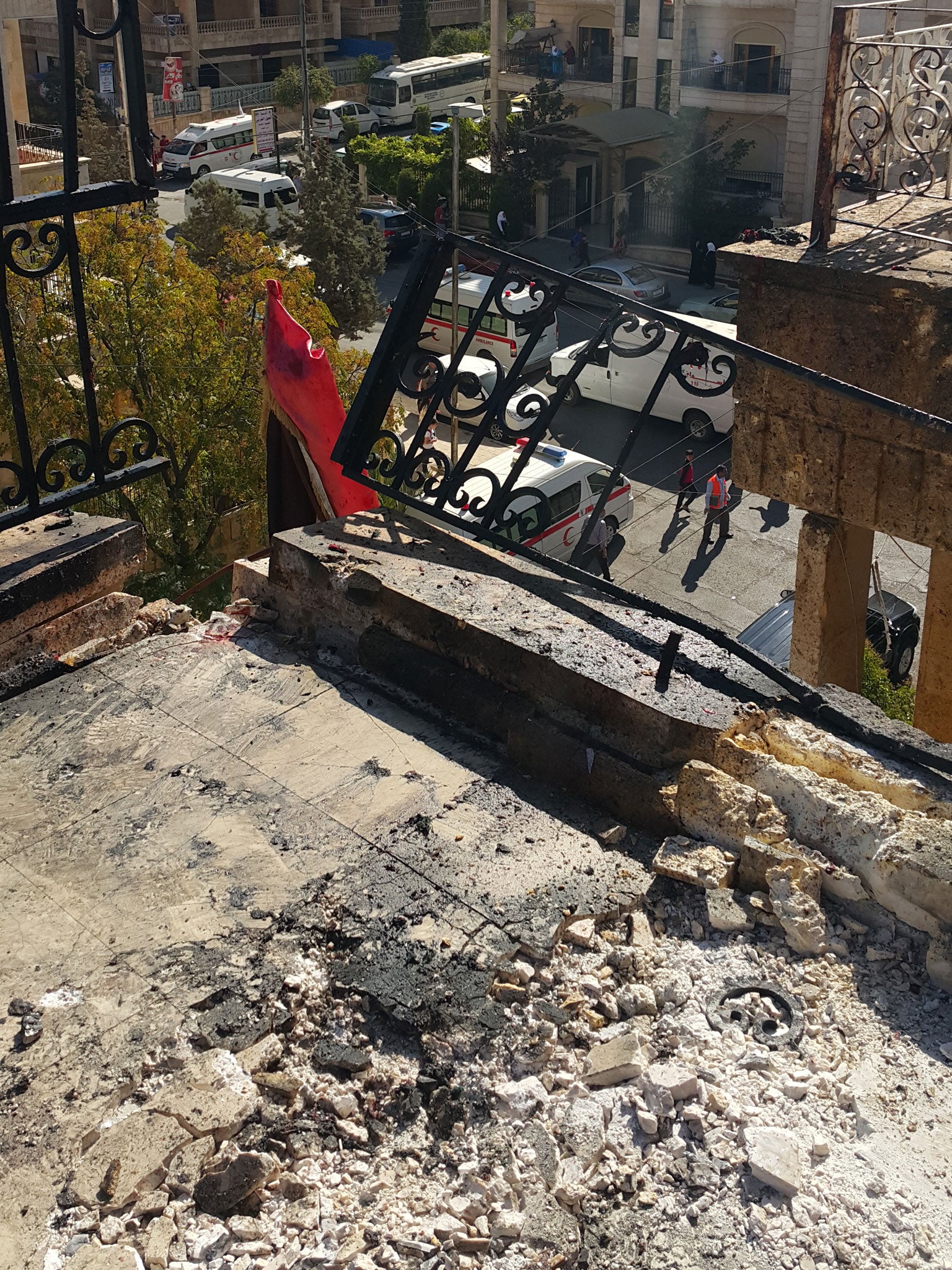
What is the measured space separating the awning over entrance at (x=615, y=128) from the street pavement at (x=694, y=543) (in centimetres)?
943

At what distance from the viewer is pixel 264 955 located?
3.10 meters

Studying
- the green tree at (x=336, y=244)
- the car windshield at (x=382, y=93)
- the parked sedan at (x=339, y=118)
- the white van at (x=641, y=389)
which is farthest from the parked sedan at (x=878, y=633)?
the car windshield at (x=382, y=93)

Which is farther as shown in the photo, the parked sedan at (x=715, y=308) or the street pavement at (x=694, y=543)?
the parked sedan at (x=715, y=308)

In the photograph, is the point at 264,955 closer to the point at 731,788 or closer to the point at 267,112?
the point at 731,788

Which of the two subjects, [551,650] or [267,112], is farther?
[267,112]

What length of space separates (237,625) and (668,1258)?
291 centimetres

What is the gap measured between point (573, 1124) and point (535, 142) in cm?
3026

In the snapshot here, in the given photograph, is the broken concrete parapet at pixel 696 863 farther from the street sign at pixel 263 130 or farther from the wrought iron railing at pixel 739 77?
the street sign at pixel 263 130

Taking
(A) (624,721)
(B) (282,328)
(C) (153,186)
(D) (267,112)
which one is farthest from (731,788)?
(D) (267,112)

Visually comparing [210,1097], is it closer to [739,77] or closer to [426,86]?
[739,77]

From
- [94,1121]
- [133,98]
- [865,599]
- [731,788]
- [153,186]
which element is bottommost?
[865,599]

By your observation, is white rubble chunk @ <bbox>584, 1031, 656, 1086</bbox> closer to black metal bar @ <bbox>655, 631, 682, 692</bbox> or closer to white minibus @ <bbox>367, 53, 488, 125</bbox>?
black metal bar @ <bbox>655, 631, 682, 692</bbox>

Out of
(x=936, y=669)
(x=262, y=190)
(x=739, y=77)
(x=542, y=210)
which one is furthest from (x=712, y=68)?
(x=936, y=669)

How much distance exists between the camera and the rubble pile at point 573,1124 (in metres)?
2.40
